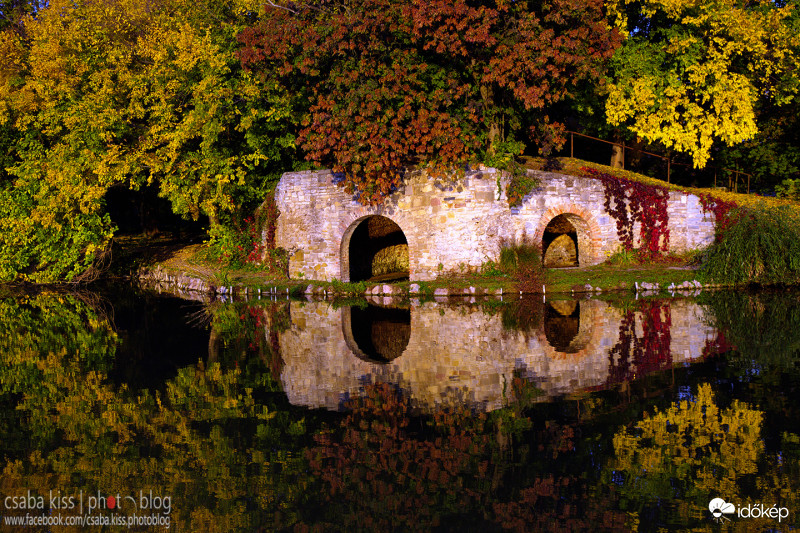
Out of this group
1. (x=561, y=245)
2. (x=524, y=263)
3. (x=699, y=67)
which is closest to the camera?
(x=524, y=263)

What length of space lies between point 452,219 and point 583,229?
4.09 meters

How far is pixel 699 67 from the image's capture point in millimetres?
21234

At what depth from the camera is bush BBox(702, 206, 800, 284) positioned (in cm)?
1873

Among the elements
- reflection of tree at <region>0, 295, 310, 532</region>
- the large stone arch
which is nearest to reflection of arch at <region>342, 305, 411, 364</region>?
reflection of tree at <region>0, 295, 310, 532</region>

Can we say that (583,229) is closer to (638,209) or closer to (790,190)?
(638,209)

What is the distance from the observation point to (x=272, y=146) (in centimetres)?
2306

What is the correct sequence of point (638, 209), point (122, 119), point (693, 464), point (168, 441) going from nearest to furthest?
point (693, 464)
point (168, 441)
point (638, 209)
point (122, 119)

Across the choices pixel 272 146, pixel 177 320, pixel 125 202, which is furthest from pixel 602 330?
pixel 125 202

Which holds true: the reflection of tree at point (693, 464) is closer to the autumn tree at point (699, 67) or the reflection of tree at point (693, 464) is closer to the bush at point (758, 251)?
the bush at point (758, 251)

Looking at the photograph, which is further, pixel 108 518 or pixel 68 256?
pixel 68 256

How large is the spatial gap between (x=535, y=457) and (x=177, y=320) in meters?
11.3

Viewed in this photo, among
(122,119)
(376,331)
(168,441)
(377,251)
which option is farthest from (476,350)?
(122,119)

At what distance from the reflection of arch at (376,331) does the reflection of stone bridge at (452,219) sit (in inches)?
139

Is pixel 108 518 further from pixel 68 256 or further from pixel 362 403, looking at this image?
pixel 68 256
